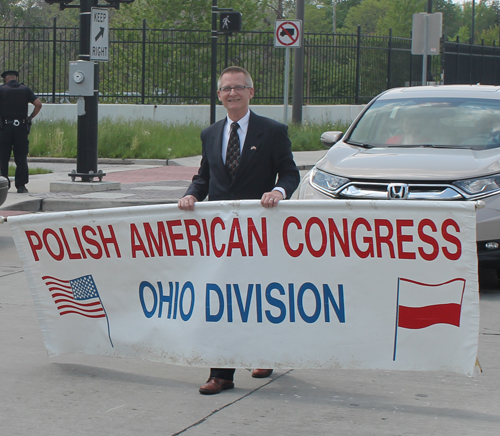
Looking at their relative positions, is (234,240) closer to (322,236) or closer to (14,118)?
(322,236)

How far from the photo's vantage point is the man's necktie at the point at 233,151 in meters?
5.04

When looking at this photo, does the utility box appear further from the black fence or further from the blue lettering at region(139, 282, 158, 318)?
the black fence

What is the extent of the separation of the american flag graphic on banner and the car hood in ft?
9.64

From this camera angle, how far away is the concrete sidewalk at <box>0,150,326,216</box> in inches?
484

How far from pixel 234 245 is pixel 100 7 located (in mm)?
9755

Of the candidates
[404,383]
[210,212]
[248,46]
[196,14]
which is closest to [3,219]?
[210,212]

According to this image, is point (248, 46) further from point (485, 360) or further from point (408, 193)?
point (485, 360)

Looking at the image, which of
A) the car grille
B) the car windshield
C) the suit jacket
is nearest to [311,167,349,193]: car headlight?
the car grille

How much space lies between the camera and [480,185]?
23.3 feet

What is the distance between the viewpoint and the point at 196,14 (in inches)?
1474

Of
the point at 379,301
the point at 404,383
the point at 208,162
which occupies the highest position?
the point at 208,162

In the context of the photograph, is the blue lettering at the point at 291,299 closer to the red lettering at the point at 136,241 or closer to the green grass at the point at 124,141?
the red lettering at the point at 136,241

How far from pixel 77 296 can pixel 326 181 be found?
3.04 metres

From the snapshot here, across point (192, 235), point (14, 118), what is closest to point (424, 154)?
point (192, 235)
